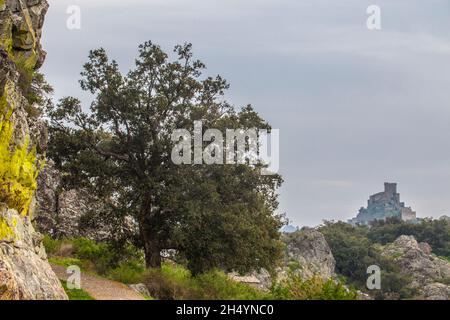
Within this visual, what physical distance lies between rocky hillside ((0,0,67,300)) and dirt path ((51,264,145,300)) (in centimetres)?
278

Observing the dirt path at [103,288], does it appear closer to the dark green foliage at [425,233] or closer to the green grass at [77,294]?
the green grass at [77,294]

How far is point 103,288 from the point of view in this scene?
94.1 ft

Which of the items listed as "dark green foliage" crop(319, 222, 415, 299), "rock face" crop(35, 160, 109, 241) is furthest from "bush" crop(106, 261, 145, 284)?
"dark green foliage" crop(319, 222, 415, 299)

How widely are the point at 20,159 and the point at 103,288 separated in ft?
22.7

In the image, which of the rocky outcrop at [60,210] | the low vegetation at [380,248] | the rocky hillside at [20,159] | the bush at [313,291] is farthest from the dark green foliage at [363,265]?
the rocky hillside at [20,159]

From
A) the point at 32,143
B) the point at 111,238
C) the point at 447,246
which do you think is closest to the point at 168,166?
the point at 111,238

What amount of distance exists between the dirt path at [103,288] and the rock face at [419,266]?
47.3m

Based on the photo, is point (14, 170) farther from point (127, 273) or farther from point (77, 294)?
point (127, 273)

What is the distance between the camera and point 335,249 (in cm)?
8500

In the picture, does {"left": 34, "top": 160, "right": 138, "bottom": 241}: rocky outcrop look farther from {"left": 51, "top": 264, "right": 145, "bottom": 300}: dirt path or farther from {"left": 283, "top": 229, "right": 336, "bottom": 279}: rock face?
{"left": 283, "top": 229, "right": 336, "bottom": 279}: rock face

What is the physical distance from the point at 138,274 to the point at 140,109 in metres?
8.03

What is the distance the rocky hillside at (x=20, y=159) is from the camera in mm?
21125

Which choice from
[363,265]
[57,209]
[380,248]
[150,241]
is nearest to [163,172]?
[150,241]
